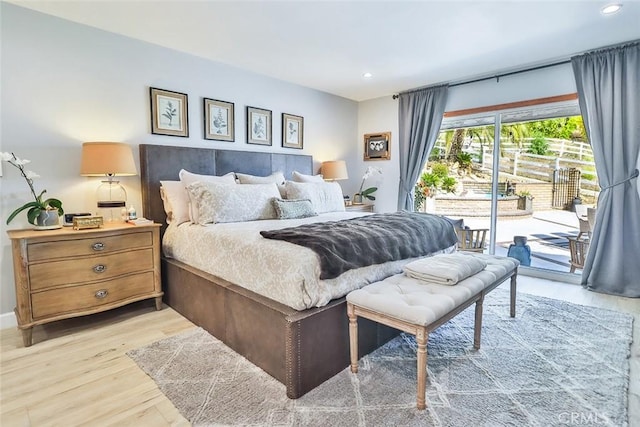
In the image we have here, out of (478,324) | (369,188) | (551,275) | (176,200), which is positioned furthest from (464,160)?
(176,200)

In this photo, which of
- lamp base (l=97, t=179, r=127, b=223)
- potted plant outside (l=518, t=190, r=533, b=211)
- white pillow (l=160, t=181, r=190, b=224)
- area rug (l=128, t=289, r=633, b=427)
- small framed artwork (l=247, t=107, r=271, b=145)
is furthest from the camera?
potted plant outside (l=518, t=190, r=533, b=211)

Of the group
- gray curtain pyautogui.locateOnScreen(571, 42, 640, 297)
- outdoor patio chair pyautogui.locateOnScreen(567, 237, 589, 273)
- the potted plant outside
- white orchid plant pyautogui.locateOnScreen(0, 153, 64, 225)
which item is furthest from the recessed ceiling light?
white orchid plant pyautogui.locateOnScreen(0, 153, 64, 225)

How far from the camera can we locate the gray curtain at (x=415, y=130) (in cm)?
458

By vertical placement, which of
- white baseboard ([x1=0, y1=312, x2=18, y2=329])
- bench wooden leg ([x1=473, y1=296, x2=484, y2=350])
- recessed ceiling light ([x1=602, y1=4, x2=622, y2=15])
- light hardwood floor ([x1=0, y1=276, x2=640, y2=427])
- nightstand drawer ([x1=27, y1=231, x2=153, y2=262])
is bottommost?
light hardwood floor ([x1=0, y1=276, x2=640, y2=427])

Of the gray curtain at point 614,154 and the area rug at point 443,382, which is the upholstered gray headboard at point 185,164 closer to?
the area rug at point 443,382

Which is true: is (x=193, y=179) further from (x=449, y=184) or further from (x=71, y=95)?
(x=449, y=184)

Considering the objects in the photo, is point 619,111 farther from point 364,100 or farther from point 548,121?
point 364,100

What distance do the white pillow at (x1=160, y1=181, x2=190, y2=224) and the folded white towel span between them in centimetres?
205

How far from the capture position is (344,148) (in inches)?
213

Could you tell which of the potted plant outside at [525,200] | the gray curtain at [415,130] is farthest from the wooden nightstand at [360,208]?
the potted plant outside at [525,200]

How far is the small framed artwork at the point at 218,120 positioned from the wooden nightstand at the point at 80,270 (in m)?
1.39

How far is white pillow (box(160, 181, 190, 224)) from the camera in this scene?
9.99 feet

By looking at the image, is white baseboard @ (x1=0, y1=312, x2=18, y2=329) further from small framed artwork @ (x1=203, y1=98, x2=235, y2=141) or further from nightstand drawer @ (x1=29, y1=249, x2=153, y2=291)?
small framed artwork @ (x1=203, y1=98, x2=235, y2=141)

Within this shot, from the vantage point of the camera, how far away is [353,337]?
1918mm
